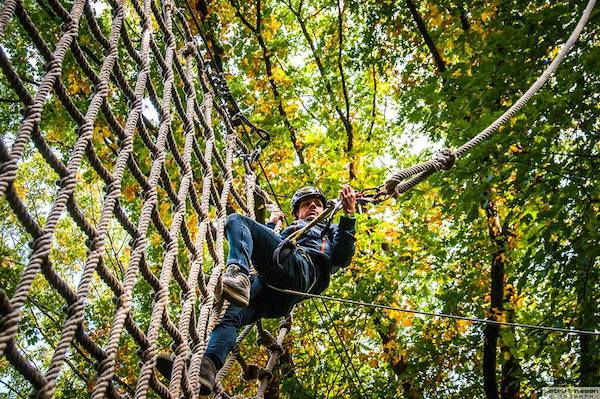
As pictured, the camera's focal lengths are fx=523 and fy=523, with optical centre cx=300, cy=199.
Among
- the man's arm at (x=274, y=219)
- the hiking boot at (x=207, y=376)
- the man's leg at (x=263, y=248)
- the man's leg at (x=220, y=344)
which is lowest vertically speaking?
the hiking boot at (x=207, y=376)

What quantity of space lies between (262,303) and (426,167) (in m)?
0.95

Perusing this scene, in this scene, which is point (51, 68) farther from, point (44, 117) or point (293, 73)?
point (293, 73)

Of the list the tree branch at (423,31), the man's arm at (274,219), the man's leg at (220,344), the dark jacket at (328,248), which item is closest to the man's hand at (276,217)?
the man's arm at (274,219)

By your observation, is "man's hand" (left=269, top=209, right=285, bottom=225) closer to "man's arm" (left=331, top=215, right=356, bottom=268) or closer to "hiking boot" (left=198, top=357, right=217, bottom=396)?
"man's arm" (left=331, top=215, right=356, bottom=268)

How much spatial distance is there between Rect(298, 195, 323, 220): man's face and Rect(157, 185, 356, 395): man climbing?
11 centimetres

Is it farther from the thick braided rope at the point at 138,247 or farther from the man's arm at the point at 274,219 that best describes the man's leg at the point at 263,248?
the man's arm at the point at 274,219

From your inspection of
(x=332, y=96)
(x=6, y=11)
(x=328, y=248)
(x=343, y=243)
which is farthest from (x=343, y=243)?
(x=332, y=96)

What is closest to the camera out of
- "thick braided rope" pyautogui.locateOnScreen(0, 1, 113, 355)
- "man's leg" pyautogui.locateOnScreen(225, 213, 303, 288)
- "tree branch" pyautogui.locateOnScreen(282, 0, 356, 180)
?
"thick braided rope" pyautogui.locateOnScreen(0, 1, 113, 355)

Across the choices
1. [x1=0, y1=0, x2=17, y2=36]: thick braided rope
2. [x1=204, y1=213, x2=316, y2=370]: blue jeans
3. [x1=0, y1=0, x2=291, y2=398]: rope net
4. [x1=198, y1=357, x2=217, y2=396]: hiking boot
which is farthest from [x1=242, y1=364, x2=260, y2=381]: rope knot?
[x1=0, y1=0, x2=17, y2=36]: thick braided rope

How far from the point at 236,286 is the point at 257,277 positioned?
39 cm

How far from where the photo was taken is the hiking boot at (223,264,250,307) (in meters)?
1.96

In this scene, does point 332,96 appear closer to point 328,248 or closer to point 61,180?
point 328,248

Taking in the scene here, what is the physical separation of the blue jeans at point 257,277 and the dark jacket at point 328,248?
8 cm

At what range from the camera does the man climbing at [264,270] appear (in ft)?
6.53
